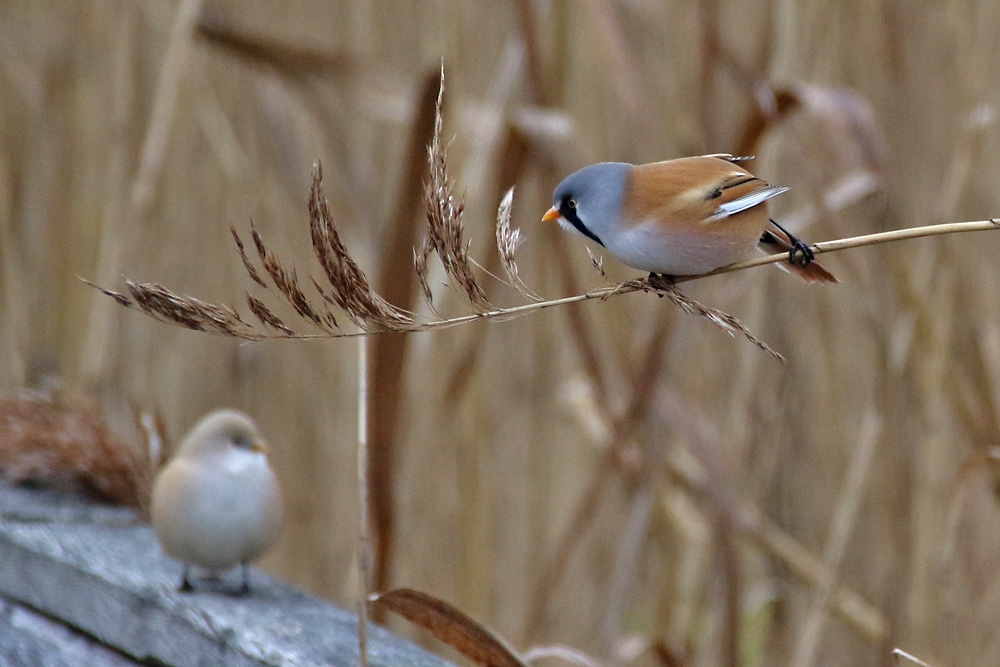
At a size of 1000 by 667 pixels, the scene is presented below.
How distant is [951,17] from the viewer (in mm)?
1582

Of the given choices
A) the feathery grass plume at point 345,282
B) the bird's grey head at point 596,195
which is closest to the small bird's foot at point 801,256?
the bird's grey head at point 596,195

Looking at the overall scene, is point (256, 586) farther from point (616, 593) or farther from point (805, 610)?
point (805, 610)

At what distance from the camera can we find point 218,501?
3.89ft

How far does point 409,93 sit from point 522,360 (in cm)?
101

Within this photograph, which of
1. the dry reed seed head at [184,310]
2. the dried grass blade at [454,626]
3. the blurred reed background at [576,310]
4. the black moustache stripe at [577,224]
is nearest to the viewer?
the dry reed seed head at [184,310]

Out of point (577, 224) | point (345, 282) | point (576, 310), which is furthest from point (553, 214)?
point (576, 310)

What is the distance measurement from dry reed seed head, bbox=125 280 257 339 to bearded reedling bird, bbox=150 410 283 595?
1.61 ft

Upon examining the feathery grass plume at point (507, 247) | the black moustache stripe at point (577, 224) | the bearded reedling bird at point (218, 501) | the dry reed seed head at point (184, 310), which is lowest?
the bearded reedling bird at point (218, 501)

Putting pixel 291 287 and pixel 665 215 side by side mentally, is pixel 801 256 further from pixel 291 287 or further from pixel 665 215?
pixel 291 287

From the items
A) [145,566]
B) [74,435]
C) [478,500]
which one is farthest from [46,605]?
[478,500]

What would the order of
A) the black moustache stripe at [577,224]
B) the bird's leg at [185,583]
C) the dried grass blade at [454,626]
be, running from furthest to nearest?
the bird's leg at [185,583] < the black moustache stripe at [577,224] < the dried grass blade at [454,626]

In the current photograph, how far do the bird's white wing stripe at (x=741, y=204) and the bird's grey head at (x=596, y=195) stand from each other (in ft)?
0.28

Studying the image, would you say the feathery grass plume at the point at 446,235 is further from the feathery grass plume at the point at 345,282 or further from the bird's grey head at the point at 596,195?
the bird's grey head at the point at 596,195

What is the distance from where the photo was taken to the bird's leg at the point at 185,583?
1.06m
